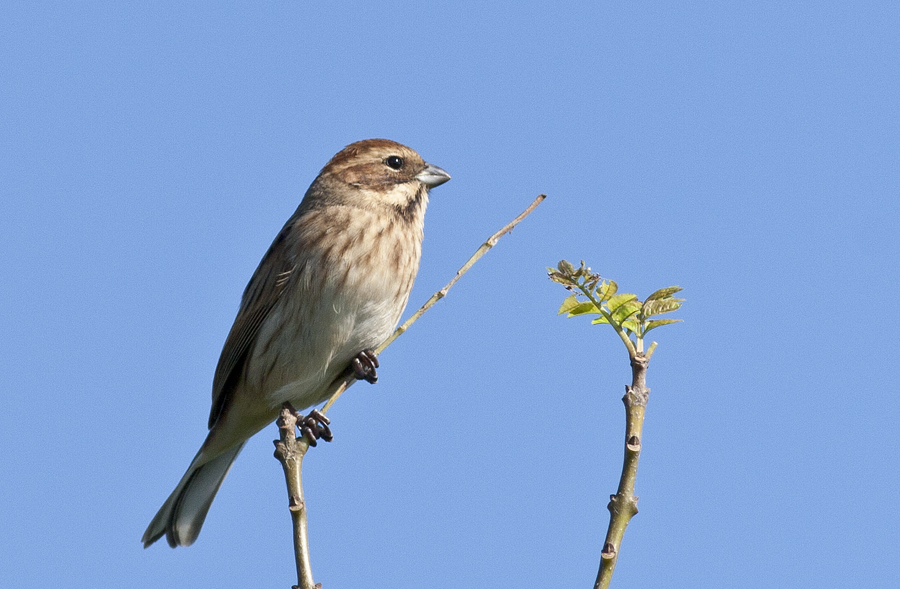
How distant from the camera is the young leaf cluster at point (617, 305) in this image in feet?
9.78

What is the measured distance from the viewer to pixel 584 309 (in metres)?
3.06

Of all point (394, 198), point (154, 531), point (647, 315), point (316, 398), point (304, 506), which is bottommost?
point (304, 506)

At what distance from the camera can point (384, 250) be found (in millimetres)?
6434

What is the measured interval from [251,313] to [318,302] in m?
0.67

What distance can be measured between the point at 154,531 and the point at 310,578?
4370mm

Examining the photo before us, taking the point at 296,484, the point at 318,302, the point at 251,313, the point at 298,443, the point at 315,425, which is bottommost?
the point at 296,484

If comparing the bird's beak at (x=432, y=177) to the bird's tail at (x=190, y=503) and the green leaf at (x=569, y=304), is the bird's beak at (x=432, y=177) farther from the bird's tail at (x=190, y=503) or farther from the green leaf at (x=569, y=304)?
the green leaf at (x=569, y=304)

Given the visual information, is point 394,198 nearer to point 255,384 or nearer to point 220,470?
point 255,384

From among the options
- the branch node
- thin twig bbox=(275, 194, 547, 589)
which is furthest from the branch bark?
thin twig bbox=(275, 194, 547, 589)

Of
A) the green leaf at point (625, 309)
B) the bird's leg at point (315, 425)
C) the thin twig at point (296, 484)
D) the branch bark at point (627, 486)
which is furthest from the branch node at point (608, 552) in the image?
the bird's leg at point (315, 425)

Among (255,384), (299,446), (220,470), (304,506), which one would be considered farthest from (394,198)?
(304,506)

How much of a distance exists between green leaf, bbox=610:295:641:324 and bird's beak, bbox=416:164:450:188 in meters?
4.03

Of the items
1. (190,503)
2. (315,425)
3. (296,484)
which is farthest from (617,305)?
(190,503)

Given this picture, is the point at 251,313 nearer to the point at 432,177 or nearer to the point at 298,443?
the point at 432,177
